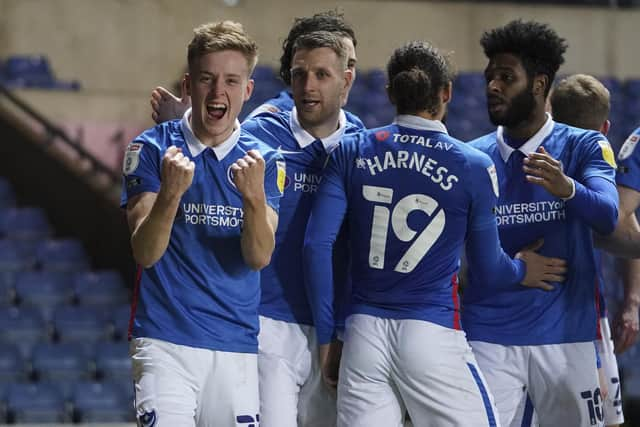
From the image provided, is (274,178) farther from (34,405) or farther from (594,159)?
(34,405)

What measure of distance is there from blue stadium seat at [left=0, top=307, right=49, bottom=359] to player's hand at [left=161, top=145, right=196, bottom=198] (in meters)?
6.78

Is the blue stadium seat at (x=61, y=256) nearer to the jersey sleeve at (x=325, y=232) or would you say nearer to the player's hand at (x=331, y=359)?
the player's hand at (x=331, y=359)

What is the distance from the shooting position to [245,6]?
1591 centimetres

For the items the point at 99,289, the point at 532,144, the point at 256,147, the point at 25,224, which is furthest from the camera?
the point at 25,224

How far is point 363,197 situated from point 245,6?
11.9m

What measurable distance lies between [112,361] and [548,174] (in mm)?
6390

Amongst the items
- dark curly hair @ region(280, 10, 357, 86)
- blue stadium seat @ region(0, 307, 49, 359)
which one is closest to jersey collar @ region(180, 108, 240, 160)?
dark curly hair @ region(280, 10, 357, 86)

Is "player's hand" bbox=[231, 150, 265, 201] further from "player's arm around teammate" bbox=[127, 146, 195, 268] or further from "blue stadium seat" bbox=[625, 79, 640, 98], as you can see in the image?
"blue stadium seat" bbox=[625, 79, 640, 98]

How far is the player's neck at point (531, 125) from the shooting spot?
502 centimetres

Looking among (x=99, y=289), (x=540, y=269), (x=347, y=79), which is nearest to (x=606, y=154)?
(x=540, y=269)

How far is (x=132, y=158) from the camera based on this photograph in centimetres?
425

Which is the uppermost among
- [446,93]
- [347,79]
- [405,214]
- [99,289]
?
[347,79]

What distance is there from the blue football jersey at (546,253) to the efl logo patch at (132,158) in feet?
4.98

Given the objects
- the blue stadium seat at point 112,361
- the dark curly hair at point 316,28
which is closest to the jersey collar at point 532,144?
the dark curly hair at point 316,28
